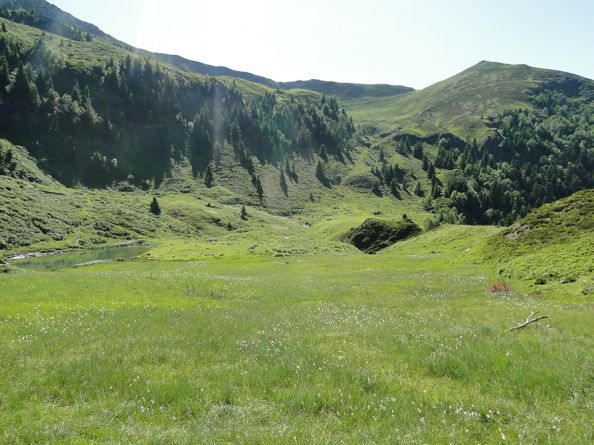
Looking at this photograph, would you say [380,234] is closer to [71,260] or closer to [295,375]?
[71,260]

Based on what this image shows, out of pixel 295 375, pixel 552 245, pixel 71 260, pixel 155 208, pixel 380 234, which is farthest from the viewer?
pixel 155 208

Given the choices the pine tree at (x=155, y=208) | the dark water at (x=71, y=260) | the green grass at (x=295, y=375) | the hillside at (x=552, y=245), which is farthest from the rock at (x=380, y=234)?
the pine tree at (x=155, y=208)

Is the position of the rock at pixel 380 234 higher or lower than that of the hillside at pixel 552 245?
lower

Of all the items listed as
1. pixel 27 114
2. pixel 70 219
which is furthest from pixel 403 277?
pixel 27 114

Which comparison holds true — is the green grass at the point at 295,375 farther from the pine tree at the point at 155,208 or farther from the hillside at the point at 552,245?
the pine tree at the point at 155,208

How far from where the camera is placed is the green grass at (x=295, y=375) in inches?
329

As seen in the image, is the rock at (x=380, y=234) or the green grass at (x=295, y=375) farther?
the rock at (x=380, y=234)

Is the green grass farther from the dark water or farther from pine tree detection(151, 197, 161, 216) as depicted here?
pine tree detection(151, 197, 161, 216)

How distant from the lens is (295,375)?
11.6m

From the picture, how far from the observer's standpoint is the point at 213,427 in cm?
859

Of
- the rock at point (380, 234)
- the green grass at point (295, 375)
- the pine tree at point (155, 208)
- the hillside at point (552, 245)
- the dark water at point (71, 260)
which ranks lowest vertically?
the dark water at point (71, 260)

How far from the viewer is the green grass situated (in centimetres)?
837

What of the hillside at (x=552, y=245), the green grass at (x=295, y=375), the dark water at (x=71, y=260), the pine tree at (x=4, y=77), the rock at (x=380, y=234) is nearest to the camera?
the green grass at (x=295, y=375)

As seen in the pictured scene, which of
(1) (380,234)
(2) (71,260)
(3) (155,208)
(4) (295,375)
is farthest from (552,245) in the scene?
(3) (155,208)
